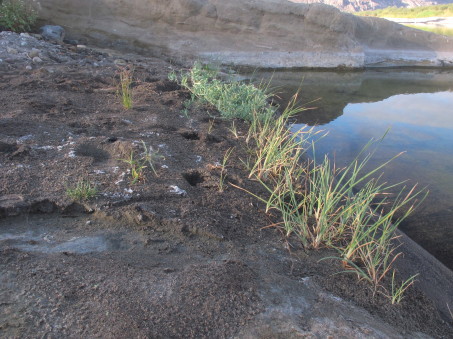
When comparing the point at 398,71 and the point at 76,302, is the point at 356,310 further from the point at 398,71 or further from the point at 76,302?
the point at 398,71

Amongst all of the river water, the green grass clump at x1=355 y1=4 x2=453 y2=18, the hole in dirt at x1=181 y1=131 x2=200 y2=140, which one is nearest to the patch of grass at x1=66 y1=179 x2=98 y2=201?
the hole in dirt at x1=181 y1=131 x2=200 y2=140

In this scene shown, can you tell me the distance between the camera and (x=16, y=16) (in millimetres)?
7543

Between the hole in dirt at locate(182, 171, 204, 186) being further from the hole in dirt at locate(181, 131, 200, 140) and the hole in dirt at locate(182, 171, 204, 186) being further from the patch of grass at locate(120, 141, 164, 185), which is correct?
the hole in dirt at locate(181, 131, 200, 140)

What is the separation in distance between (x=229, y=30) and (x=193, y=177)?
811cm

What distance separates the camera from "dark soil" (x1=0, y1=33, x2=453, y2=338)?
4.79ft

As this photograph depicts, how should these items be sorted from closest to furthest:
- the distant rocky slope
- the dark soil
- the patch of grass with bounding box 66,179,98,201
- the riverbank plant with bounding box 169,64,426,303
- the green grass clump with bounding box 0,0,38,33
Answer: the dark soil < the riverbank plant with bounding box 169,64,426,303 < the patch of grass with bounding box 66,179,98,201 < the green grass clump with bounding box 0,0,38,33 < the distant rocky slope

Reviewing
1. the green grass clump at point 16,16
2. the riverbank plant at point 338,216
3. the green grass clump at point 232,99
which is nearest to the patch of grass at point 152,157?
the riverbank plant at point 338,216

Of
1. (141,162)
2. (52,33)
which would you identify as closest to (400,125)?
(141,162)

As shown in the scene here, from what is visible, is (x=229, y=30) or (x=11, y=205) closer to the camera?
(x=11, y=205)

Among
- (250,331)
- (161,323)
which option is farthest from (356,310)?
(161,323)

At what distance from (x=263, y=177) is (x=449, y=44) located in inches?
481

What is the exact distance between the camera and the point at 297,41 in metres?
10.5

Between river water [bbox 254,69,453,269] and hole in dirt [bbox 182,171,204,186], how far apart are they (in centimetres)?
91

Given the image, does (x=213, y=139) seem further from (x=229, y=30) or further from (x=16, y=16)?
(x=229, y=30)
